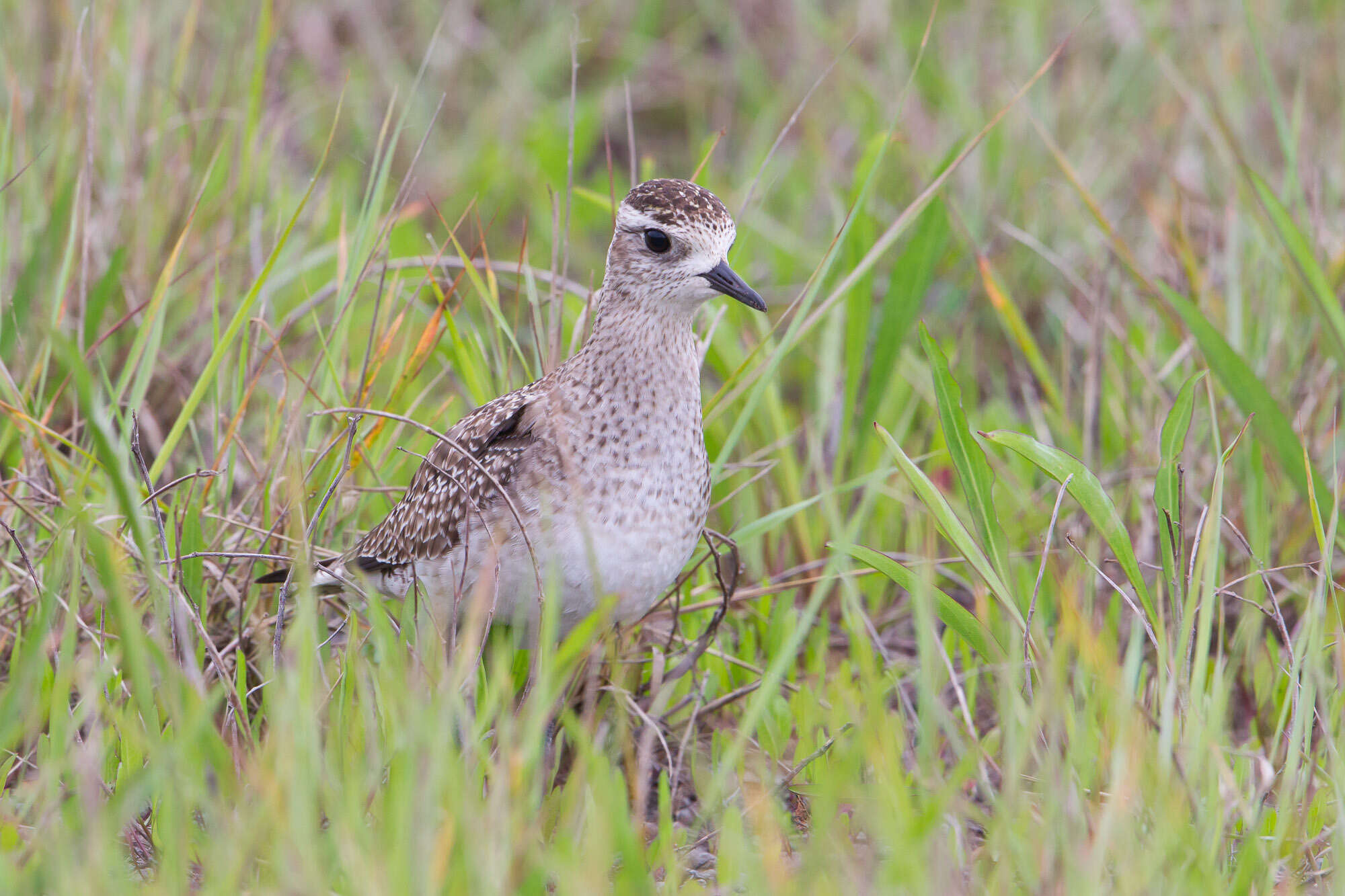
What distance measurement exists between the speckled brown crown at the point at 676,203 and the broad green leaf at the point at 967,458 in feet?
1.95

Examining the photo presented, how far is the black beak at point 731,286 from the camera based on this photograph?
135 inches

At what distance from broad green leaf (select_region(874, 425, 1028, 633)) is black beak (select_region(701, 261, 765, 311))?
51 cm

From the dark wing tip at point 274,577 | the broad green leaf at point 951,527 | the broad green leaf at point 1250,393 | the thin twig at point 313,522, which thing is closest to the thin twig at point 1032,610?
the broad green leaf at point 951,527

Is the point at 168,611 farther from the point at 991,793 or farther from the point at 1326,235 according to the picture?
the point at 1326,235

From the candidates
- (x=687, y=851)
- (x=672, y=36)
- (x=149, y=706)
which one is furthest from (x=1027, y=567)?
(x=672, y=36)

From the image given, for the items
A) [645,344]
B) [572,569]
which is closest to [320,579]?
[572,569]

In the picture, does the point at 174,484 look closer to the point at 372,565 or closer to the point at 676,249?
the point at 372,565

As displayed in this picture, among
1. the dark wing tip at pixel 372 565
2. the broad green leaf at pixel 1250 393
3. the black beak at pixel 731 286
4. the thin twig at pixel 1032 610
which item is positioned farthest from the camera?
the broad green leaf at pixel 1250 393

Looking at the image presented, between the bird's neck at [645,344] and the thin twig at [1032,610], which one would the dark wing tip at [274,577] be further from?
the thin twig at [1032,610]

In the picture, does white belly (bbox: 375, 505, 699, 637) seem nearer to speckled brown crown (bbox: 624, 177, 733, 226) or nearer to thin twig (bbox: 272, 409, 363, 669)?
thin twig (bbox: 272, 409, 363, 669)

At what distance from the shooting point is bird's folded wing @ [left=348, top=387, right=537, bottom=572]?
3.49m

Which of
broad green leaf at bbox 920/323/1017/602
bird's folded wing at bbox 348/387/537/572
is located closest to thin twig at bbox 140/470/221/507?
bird's folded wing at bbox 348/387/537/572

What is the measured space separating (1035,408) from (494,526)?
215 cm

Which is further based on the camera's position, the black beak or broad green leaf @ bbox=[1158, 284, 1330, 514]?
broad green leaf @ bbox=[1158, 284, 1330, 514]
